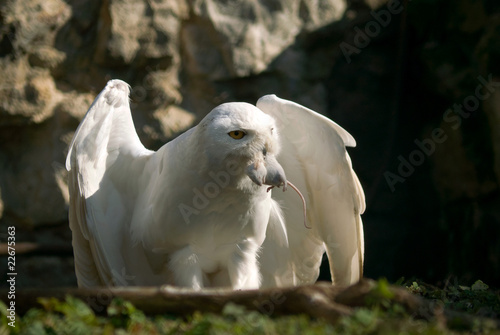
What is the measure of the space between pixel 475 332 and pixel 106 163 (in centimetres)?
268

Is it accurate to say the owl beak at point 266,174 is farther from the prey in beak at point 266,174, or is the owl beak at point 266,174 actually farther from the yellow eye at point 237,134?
the yellow eye at point 237,134

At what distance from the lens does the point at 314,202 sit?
4.44 m

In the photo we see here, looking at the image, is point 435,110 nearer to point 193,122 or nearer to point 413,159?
point 413,159

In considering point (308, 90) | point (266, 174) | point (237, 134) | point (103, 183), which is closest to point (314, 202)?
point (266, 174)

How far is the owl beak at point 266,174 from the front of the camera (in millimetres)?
3617

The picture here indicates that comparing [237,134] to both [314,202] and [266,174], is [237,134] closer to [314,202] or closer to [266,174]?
[266,174]

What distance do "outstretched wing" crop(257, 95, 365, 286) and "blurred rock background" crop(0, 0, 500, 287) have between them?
7.86 feet

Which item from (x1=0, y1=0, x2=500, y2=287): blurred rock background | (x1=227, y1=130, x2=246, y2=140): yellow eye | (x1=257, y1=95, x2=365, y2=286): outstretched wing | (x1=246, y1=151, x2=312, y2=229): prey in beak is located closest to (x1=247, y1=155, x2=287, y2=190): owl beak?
(x1=246, y1=151, x2=312, y2=229): prey in beak

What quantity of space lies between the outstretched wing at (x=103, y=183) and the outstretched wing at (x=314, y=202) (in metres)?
0.99

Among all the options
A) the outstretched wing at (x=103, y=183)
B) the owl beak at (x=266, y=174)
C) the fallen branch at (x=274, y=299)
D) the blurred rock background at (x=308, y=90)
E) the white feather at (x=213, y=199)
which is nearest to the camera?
the fallen branch at (x=274, y=299)

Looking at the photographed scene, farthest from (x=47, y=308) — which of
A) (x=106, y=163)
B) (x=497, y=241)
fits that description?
(x=497, y=241)

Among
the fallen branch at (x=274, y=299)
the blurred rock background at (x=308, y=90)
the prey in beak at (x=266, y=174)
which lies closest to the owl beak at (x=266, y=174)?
the prey in beak at (x=266, y=174)

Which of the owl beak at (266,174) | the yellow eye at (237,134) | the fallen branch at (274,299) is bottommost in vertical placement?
the fallen branch at (274,299)

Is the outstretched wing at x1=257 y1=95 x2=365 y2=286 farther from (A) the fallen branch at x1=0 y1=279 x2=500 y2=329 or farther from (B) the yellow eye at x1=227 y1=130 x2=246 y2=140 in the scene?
(A) the fallen branch at x1=0 y1=279 x2=500 y2=329
